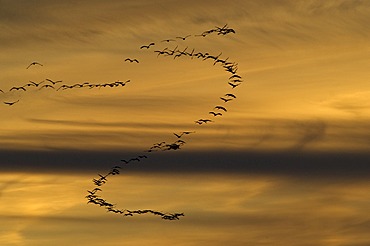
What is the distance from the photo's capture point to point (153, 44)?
128250 mm

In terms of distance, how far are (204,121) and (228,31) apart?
667 centimetres

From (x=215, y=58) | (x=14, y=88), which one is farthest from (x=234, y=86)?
(x=14, y=88)

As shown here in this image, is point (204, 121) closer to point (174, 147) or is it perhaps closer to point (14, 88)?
point (174, 147)

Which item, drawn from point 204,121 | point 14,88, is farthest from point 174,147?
point 14,88

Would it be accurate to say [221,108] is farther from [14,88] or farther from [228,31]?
[14,88]

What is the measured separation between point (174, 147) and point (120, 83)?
598 cm

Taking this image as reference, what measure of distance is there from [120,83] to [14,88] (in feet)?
27.9

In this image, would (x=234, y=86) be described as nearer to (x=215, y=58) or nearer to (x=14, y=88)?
(x=215, y=58)

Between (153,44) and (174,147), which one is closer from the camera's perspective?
(153,44)

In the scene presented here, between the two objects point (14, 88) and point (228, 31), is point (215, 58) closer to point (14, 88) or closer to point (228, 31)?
point (228, 31)

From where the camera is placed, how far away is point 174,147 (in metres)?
137

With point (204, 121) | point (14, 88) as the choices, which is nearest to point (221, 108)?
point (204, 121)

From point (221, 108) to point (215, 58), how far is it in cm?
382

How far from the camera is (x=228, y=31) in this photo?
13125 cm
